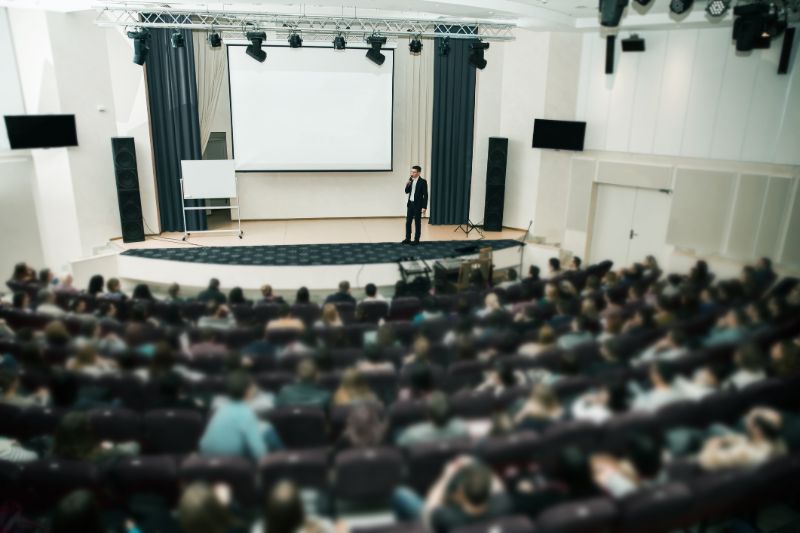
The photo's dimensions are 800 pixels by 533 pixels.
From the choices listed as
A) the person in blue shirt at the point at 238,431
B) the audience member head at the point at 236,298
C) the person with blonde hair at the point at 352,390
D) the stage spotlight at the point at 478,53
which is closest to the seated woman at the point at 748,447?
the person with blonde hair at the point at 352,390

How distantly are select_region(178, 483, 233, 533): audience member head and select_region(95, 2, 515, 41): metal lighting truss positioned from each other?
7889mm

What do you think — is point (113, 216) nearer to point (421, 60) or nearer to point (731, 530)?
point (421, 60)

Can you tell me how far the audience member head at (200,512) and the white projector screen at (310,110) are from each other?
32.6ft

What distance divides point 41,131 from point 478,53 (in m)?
8.10

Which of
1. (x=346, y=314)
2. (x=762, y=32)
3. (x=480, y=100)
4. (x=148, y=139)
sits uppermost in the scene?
(x=762, y=32)

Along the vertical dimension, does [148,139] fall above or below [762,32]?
below

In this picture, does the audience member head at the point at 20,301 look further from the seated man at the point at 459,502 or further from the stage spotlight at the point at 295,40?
the stage spotlight at the point at 295,40

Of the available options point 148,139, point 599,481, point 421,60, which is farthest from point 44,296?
point 421,60

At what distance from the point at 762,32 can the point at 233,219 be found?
1021 centimetres

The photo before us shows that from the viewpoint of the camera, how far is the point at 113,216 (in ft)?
34.3

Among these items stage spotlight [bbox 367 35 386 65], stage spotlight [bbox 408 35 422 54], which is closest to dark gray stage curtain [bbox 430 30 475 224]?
stage spotlight [bbox 408 35 422 54]

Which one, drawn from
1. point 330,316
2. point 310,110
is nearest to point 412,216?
point 310,110

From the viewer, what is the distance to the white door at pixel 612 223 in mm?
10583

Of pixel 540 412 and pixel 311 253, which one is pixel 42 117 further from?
pixel 540 412
